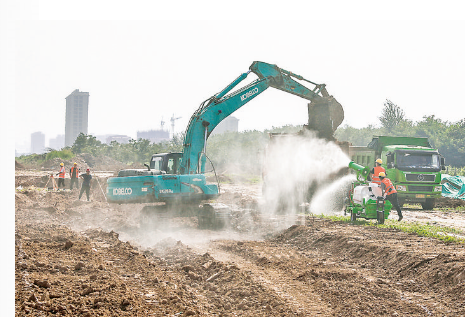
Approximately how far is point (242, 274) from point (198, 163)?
23.0ft

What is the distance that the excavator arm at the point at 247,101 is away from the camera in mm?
14234

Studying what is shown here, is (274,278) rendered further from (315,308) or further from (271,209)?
(271,209)

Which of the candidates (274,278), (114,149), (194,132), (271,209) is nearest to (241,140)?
(114,149)

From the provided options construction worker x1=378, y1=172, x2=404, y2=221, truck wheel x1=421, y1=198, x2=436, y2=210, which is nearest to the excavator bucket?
construction worker x1=378, y1=172, x2=404, y2=221

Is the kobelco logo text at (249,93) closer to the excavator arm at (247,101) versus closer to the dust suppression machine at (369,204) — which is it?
the excavator arm at (247,101)

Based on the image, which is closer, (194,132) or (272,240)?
(272,240)

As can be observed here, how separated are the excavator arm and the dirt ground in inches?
110

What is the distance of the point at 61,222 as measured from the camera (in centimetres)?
1490

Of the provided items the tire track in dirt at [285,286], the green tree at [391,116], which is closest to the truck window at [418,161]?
the tire track in dirt at [285,286]

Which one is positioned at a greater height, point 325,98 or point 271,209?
point 325,98

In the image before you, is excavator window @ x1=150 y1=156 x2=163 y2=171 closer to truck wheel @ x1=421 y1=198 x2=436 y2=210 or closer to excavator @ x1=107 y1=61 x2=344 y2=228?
excavator @ x1=107 y1=61 x2=344 y2=228

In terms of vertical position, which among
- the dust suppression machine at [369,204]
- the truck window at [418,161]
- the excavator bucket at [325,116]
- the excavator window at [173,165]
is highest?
the excavator bucket at [325,116]

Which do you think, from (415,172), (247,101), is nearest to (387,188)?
(247,101)

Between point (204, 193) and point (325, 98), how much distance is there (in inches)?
273
